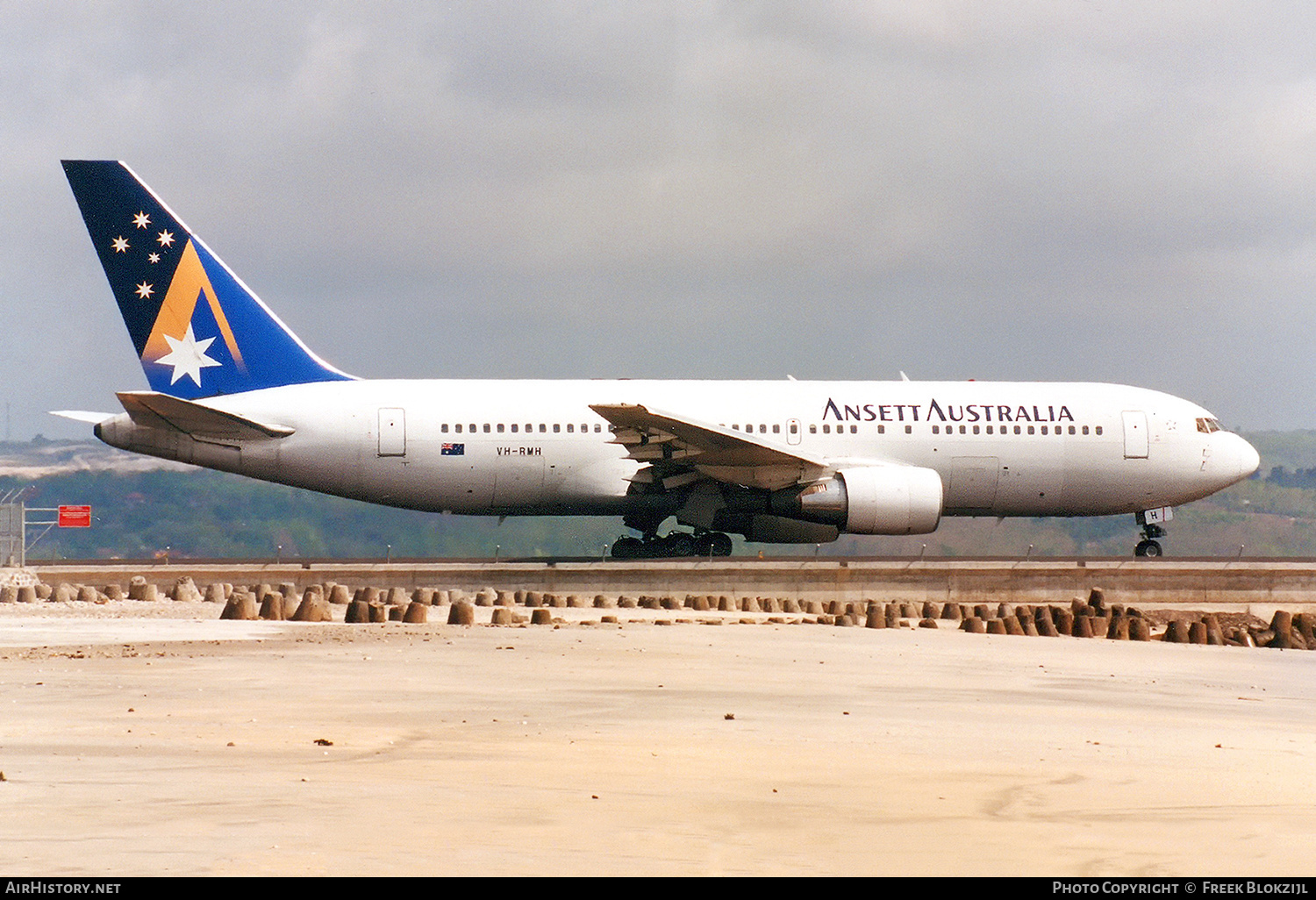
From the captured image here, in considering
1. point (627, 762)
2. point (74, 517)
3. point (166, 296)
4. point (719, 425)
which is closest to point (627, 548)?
point (719, 425)

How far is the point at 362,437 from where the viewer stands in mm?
28547

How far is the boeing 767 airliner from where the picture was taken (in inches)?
1112

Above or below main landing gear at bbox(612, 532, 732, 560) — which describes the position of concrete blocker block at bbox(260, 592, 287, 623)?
below

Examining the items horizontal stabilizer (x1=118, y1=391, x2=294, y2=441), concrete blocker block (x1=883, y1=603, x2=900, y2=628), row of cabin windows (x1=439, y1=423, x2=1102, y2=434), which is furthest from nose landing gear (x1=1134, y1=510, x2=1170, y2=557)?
horizontal stabilizer (x1=118, y1=391, x2=294, y2=441)

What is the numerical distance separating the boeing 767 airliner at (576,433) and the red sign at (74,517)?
713 centimetres

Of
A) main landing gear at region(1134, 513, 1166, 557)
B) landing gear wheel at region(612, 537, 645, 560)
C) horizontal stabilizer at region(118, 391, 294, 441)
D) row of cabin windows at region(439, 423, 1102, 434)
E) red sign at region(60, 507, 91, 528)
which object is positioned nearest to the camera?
horizontal stabilizer at region(118, 391, 294, 441)

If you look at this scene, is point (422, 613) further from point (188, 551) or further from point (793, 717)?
point (188, 551)

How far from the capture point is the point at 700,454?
2830 cm

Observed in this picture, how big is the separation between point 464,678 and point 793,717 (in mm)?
3006

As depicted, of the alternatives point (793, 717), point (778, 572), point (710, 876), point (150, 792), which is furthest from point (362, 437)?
point (710, 876)

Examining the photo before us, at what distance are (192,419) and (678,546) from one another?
929 centimetres

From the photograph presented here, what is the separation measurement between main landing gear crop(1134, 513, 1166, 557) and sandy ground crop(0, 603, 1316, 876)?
17609 mm

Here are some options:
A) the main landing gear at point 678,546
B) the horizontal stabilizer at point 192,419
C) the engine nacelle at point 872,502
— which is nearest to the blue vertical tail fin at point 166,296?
the horizontal stabilizer at point 192,419

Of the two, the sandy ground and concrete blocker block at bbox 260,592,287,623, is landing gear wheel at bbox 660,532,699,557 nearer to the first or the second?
concrete blocker block at bbox 260,592,287,623
